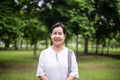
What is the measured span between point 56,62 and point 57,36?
1.49 ft

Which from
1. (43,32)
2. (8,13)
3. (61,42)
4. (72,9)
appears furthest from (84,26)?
(61,42)

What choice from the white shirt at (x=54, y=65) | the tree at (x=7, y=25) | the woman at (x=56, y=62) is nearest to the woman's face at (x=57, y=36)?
the woman at (x=56, y=62)

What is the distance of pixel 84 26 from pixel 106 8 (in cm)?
967

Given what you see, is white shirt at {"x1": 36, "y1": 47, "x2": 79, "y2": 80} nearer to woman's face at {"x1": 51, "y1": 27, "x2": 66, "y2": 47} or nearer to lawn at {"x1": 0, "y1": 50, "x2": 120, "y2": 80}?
woman's face at {"x1": 51, "y1": 27, "x2": 66, "y2": 47}

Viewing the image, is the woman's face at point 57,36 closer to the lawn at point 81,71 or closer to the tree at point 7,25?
the lawn at point 81,71

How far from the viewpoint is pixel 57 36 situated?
4785 millimetres

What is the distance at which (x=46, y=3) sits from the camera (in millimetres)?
31516

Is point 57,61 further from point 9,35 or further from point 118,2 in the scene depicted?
point 118,2

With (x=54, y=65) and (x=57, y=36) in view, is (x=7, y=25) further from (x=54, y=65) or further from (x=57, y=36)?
(x=54, y=65)

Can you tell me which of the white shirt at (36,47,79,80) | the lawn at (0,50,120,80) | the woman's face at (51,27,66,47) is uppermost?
the woman's face at (51,27,66,47)

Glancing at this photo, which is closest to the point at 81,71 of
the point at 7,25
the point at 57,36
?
the point at 7,25

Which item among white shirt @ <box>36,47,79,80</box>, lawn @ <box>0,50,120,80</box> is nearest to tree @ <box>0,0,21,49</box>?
lawn @ <box>0,50,120,80</box>

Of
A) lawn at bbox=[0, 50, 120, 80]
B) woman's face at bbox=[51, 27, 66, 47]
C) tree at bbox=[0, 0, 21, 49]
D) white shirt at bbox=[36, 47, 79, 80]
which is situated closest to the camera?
white shirt at bbox=[36, 47, 79, 80]

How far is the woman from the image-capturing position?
459 cm
